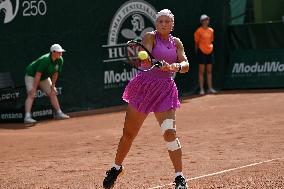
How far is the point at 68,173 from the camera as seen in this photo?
7.75m

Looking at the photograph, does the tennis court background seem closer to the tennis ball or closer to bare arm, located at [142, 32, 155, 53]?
bare arm, located at [142, 32, 155, 53]

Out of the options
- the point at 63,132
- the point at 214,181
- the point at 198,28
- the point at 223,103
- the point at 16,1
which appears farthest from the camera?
the point at 198,28

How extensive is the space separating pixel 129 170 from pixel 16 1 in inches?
275

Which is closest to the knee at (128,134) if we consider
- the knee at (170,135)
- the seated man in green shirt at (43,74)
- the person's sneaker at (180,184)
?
the knee at (170,135)

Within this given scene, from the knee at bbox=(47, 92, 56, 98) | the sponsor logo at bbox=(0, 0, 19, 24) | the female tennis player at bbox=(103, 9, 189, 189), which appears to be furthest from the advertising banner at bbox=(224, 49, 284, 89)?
the female tennis player at bbox=(103, 9, 189, 189)

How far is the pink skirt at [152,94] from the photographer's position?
6.53m

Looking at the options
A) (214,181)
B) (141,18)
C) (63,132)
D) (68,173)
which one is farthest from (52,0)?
(214,181)

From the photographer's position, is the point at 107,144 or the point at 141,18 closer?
the point at 107,144

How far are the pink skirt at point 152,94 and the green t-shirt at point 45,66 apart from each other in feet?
21.6

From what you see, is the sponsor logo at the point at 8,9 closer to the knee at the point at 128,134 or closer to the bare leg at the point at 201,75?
the bare leg at the point at 201,75

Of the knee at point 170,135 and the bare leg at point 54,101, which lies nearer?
the knee at point 170,135

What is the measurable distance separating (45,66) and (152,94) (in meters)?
6.80

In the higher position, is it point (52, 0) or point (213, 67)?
point (52, 0)

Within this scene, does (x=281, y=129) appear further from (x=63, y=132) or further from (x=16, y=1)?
(x=16, y=1)
